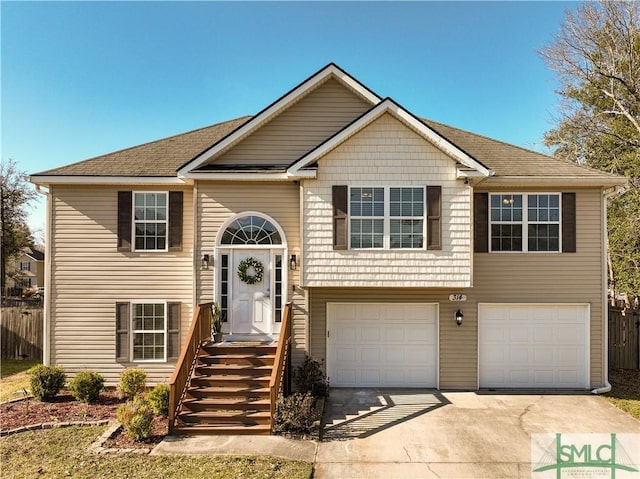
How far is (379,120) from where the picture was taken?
834 centimetres

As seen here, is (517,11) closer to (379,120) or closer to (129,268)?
(379,120)

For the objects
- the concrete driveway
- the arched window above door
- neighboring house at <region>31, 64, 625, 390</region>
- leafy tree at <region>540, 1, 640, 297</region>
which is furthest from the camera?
leafy tree at <region>540, 1, 640, 297</region>

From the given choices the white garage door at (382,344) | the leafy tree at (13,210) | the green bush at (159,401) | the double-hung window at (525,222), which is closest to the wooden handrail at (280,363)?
the white garage door at (382,344)

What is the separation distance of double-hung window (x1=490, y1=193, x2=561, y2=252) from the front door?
19.1 feet

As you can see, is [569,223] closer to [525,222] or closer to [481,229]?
[525,222]

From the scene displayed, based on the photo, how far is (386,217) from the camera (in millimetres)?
8336

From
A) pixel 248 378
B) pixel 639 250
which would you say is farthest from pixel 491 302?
pixel 639 250

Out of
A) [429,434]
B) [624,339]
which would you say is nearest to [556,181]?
[624,339]

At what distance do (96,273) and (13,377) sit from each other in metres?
4.08

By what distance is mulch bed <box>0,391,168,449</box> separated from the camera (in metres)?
6.23

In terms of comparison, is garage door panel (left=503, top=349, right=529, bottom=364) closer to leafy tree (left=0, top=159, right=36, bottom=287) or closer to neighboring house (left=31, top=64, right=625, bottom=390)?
neighboring house (left=31, top=64, right=625, bottom=390)

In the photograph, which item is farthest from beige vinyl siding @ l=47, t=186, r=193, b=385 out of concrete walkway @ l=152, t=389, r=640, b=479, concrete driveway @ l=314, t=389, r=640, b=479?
concrete driveway @ l=314, t=389, r=640, b=479

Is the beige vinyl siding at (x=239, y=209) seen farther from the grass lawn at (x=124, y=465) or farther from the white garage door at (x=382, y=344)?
the grass lawn at (x=124, y=465)

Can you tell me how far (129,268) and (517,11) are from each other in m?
13.5
